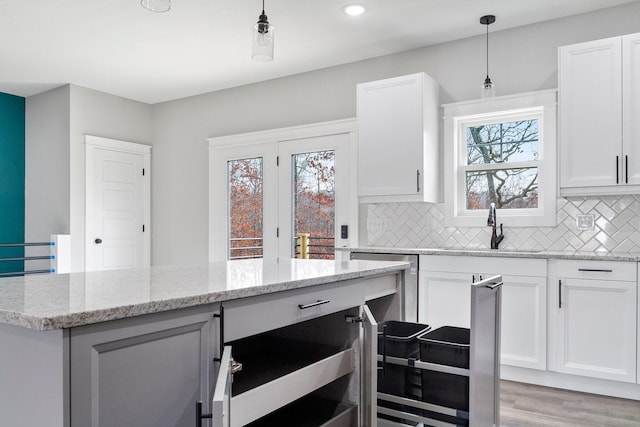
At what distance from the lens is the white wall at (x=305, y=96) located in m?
3.78

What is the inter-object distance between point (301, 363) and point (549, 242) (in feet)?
8.46

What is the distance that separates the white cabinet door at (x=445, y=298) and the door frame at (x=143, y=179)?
3778 millimetres

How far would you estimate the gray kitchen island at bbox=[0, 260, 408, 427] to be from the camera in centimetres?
104

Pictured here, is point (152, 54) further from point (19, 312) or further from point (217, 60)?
point (19, 312)

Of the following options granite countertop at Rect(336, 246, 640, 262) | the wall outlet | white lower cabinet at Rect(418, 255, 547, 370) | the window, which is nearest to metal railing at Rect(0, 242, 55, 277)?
the wall outlet

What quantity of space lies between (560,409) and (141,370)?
8.69 ft

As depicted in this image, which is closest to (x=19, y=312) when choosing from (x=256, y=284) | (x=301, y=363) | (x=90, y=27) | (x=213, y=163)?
(x=256, y=284)

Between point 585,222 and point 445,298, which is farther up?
point 585,222

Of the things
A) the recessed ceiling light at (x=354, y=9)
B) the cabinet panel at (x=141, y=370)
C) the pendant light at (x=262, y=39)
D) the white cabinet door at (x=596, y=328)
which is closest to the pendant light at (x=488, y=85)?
the recessed ceiling light at (x=354, y=9)

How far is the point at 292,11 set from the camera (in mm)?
3615

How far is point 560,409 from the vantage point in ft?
9.59

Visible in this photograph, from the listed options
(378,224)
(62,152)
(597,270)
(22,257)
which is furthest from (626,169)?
(22,257)

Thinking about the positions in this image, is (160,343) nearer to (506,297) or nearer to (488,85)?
(506,297)

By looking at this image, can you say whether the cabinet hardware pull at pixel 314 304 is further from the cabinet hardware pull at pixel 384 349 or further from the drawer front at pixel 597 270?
the drawer front at pixel 597 270
